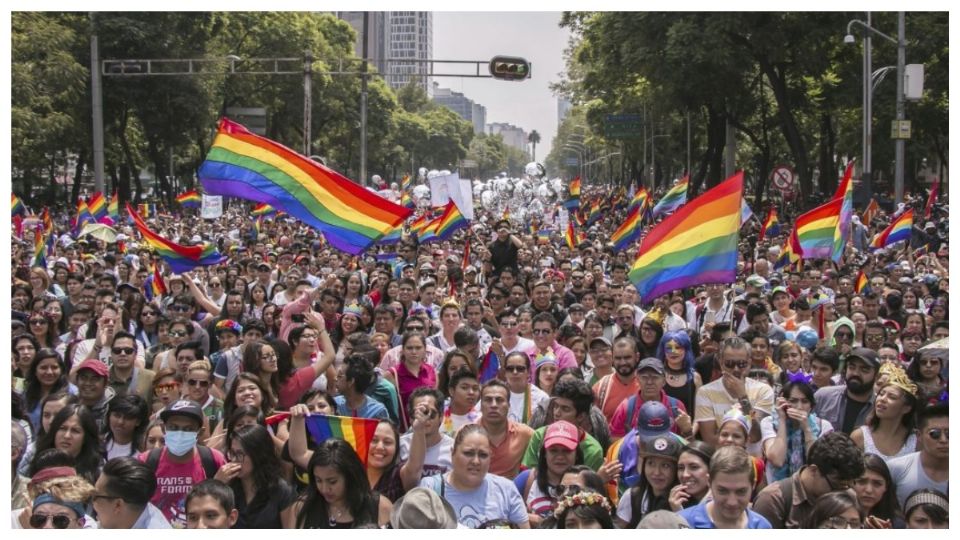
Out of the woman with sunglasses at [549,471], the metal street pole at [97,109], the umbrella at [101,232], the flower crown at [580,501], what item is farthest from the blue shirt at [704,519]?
the metal street pole at [97,109]

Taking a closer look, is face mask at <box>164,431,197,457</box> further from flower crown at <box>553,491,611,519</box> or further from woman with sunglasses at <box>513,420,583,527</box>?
flower crown at <box>553,491,611,519</box>

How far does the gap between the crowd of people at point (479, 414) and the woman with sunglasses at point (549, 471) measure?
0.5 inches

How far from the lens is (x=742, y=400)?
6266 mm

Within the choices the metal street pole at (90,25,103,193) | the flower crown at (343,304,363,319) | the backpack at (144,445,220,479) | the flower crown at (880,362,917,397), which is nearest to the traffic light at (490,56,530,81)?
the metal street pole at (90,25,103,193)

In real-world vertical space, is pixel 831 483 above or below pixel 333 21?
below

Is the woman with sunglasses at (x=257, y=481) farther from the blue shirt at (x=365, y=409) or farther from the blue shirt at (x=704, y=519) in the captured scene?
the blue shirt at (x=704, y=519)

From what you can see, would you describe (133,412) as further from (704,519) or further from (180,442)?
(704,519)

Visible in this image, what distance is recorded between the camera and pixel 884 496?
193 inches

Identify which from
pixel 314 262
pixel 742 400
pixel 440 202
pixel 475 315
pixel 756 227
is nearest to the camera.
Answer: pixel 742 400

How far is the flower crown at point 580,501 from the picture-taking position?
14.5 ft

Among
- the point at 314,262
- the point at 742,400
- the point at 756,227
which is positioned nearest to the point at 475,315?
the point at 742,400

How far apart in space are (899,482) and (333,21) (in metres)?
59.7

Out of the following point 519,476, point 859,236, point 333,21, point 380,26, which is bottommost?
point 519,476

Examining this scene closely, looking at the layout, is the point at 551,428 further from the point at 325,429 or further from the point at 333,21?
the point at 333,21
